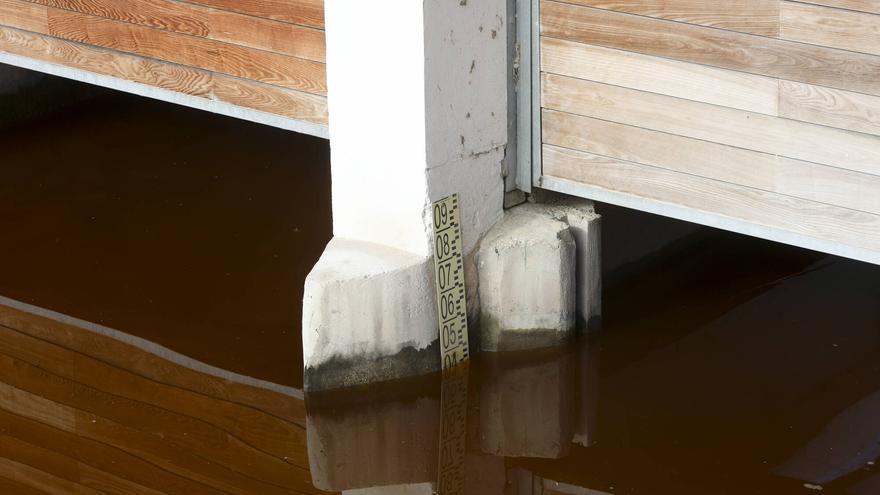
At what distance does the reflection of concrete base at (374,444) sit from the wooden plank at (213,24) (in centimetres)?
124

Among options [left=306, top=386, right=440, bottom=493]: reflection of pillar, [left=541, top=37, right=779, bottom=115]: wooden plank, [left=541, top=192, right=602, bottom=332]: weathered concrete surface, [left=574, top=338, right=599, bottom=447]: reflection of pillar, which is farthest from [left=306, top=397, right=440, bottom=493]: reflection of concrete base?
[left=541, top=37, right=779, bottom=115]: wooden plank

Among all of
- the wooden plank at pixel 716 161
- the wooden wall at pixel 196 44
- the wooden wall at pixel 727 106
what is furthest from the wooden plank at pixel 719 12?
the wooden wall at pixel 196 44

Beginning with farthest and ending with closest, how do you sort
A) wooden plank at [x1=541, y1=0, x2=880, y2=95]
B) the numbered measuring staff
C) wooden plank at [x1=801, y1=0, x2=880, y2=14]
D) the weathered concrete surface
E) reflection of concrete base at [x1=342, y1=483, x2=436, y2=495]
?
the weathered concrete surface
the numbered measuring staff
reflection of concrete base at [x1=342, y1=483, x2=436, y2=495]
wooden plank at [x1=541, y1=0, x2=880, y2=95]
wooden plank at [x1=801, y1=0, x2=880, y2=14]

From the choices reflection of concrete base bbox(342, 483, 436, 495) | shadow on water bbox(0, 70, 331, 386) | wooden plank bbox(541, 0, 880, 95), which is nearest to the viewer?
wooden plank bbox(541, 0, 880, 95)

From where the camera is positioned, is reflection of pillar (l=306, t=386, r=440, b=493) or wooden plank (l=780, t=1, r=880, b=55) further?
reflection of pillar (l=306, t=386, r=440, b=493)

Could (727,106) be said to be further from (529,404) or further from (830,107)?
(529,404)

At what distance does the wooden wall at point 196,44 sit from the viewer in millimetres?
4844

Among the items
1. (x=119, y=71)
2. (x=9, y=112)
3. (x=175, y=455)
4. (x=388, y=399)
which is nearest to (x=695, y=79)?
(x=388, y=399)

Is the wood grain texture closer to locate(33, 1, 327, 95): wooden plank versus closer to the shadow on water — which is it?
locate(33, 1, 327, 95): wooden plank

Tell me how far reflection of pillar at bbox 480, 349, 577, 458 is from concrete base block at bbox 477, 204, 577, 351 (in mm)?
69

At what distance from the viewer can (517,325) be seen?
187 inches

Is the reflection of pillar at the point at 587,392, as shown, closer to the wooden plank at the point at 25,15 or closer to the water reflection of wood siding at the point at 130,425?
the water reflection of wood siding at the point at 130,425

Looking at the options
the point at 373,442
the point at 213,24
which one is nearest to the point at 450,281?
the point at 373,442

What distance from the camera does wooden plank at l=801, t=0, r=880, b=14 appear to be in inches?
148
